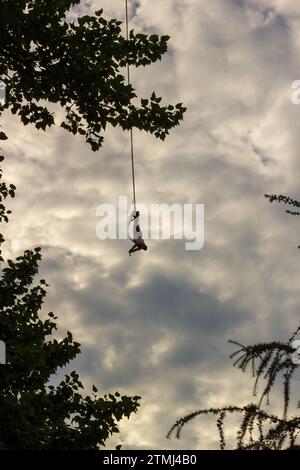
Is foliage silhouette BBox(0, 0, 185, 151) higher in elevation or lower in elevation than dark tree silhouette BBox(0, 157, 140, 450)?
higher

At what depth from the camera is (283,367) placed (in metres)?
3.80

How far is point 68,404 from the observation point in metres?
9.27

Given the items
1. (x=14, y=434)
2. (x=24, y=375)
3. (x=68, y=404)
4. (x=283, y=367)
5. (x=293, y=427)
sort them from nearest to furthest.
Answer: (x=293, y=427) < (x=283, y=367) < (x=14, y=434) < (x=24, y=375) < (x=68, y=404)

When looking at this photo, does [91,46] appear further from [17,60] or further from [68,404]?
[68,404]

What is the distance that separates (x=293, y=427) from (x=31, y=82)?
24.7ft

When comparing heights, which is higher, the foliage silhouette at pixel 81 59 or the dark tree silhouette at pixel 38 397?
the foliage silhouette at pixel 81 59

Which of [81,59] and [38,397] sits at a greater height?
[81,59]

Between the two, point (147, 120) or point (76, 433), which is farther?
point (147, 120)

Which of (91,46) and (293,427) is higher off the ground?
(91,46)
